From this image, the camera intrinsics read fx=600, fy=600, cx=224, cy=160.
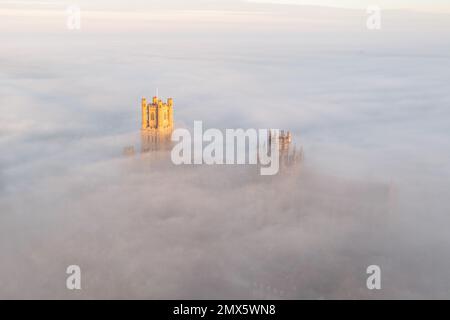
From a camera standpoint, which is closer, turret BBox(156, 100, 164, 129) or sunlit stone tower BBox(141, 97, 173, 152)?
sunlit stone tower BBox(141, 97, 173, 152)

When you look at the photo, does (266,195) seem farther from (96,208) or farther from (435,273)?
(435,273)

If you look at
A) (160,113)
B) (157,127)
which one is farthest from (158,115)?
(157,127)

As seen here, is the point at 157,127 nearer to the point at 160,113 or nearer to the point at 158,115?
the point at 158,115

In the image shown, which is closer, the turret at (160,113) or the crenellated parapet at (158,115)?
the turret at (160,113)

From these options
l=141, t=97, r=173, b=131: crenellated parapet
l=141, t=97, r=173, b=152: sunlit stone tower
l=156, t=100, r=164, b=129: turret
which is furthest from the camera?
l=141, t=97, r=173, b=131: crenellated parapet

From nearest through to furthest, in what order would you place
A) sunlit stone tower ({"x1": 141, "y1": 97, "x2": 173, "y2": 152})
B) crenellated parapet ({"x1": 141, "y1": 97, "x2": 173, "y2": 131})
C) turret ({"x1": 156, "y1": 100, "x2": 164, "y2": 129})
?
sunlit stone tower ({"x1": 141, "y1": 97, "x2": 173, "y2": 152}) < turret ({"x1": 156, "y1": 100, "x2": 164, "y2": 129}) < crenellated parapet ({"x1": 141, "y1": 97, "x2": 173, "y2": 131})

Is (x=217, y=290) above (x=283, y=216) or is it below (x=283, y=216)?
below

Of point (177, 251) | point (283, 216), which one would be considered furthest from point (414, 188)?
point (177, 251)

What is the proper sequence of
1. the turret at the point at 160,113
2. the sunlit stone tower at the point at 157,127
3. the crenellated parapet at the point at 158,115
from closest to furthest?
the sunlit stone tower at the point at 157,127 → the turret at the point at 160,113 → the crenellated parapet at the point at 158,115

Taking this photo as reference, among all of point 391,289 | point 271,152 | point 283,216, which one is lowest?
point 391,289

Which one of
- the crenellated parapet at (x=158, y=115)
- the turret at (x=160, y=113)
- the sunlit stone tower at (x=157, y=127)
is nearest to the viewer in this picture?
the sunlit stone tower at (x=157, y=127)

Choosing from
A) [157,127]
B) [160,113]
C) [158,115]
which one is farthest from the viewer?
[157,127]
